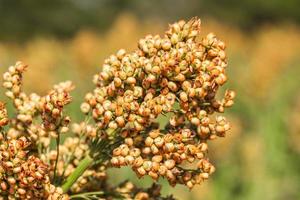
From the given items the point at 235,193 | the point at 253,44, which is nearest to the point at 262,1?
the point at 253,44

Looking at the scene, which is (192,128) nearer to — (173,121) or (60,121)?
(173,121)

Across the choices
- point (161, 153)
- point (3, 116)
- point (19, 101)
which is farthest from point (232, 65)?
point (3, 116)

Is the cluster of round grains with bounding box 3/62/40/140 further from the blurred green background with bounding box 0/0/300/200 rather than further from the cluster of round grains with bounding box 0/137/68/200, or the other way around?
the blurred green background with bounding box 0/0/300/200

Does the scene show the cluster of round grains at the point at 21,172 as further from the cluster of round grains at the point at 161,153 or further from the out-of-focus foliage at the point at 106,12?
the out-of-focus foliage at the point at 106,12

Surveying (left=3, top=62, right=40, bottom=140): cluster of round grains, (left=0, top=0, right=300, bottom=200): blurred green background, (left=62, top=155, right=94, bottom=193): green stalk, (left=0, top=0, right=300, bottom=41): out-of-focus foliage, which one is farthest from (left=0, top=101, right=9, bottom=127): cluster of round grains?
(left=0, top=0, right=300, bottom=41): out-of-focus foliage

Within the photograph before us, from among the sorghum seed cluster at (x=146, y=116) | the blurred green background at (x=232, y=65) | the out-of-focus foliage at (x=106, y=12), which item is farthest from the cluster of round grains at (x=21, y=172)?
the out-of-focus foliage at (x=106, y=12)

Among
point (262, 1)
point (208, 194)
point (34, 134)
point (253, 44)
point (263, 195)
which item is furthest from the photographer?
point (262, 1)
